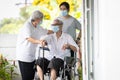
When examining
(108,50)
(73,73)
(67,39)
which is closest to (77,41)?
(67,39)

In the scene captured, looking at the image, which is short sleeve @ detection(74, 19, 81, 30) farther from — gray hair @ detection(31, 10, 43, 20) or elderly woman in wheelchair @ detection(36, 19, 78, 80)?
gray hair @ detection(31, 10, 43, 20)

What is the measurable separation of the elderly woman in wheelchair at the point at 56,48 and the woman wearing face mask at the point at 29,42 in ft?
0.44

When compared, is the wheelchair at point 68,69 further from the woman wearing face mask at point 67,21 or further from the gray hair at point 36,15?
the gray hair at point 36,15

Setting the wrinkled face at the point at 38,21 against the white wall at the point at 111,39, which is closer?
the white wall at the point at 111,39

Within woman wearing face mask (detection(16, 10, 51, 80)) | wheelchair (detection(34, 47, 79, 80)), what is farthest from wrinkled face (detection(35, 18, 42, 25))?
wheelchair (detection(34, 47, 79, 80))

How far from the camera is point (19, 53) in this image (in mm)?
4648

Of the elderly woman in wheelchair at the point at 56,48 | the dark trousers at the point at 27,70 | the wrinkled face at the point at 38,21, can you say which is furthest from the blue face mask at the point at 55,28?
the dark trousers at the point at 27,70

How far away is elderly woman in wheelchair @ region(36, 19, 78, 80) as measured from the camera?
4.58 meters

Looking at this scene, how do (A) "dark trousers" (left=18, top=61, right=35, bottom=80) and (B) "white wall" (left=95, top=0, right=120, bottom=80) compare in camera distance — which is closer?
(B) "white wall" (left=95, top=0, right=120, bottom=80)

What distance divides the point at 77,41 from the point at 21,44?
938mm

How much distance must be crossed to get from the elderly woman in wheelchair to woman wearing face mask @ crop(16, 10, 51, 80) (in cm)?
13

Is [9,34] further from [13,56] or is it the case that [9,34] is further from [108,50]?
[108,50]

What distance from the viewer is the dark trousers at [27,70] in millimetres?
4633

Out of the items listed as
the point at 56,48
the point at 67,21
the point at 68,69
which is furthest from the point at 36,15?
the point at 68,69
